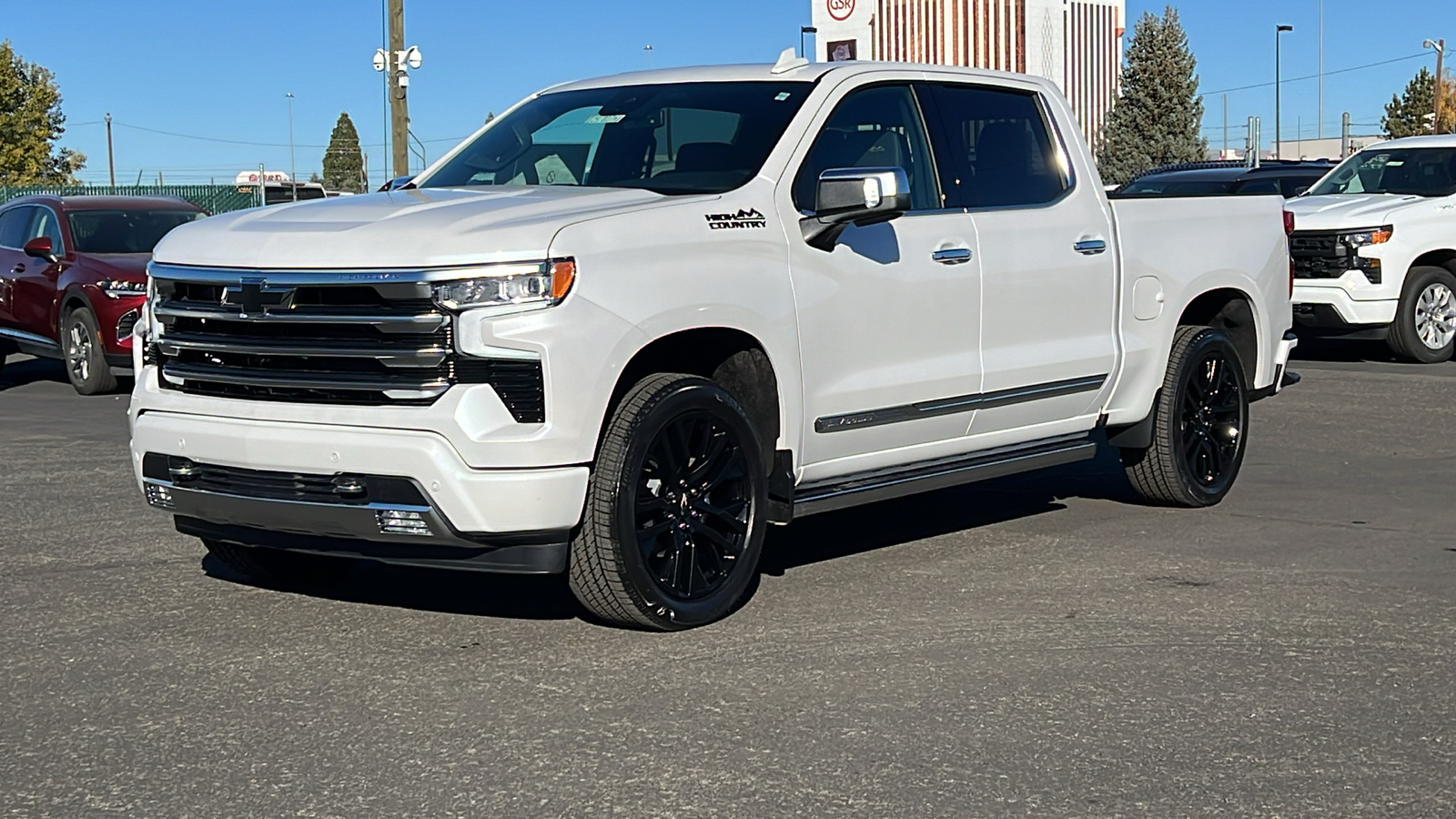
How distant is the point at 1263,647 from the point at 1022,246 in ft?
6.97

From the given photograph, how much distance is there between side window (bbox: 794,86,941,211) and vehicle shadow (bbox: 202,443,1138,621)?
151 cm

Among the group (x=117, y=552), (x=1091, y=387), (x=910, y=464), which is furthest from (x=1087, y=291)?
(x=117, y=552)

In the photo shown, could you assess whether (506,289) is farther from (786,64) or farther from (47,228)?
(47,228)

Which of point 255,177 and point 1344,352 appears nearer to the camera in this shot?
point 1344,352

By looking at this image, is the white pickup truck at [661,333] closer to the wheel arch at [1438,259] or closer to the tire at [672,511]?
the tire at [672,511]

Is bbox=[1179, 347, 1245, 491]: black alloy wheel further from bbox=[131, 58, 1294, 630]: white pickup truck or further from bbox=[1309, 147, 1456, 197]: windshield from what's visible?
bbox=[1309, 147, 1456, 197]: windshield

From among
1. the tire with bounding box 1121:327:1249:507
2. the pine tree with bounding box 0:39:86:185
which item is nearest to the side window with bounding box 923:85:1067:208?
the tire with bounding box 1121:327:1249:507

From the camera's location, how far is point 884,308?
21.7 ft

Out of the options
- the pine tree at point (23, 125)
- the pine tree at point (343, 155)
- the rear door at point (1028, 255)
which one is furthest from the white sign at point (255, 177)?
the rear door at point (1028, 255)

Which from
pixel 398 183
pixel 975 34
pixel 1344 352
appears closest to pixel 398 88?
pixel 1344 352

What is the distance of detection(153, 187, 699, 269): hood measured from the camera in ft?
18.0

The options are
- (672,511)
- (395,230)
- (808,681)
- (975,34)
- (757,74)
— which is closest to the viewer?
(808,681)

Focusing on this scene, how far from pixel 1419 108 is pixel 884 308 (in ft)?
275

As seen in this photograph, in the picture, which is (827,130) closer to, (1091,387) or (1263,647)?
(1091,387)
